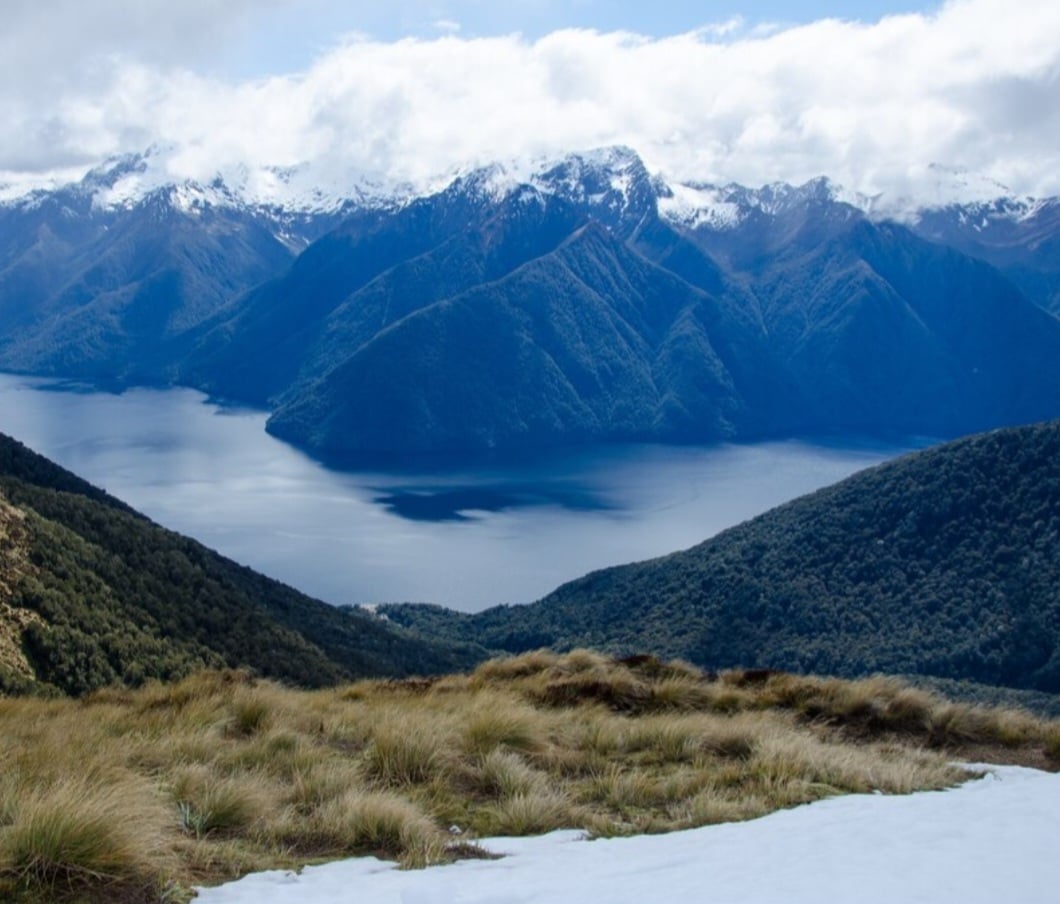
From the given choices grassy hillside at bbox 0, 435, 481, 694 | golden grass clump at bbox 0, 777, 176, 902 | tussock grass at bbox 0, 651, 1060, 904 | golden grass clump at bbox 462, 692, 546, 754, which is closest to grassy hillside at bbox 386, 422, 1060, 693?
grassy hillside at bbox 0, 435, 481, 694

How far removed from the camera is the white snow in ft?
14.9

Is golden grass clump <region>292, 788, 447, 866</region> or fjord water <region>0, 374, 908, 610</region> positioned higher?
fjord water <region>0, 374, 908, 610</region>

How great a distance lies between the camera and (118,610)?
1021 inches

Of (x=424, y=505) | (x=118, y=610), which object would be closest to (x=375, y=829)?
(x=118, y=610)

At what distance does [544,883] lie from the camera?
4.87 metres

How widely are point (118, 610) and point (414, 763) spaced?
2123cm

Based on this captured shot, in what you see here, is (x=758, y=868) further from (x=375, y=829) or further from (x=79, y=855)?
(x=79, y=855)

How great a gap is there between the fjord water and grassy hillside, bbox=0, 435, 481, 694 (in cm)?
5094

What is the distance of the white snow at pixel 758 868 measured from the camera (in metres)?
4.53

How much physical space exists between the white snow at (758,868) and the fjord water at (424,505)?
88.2 m

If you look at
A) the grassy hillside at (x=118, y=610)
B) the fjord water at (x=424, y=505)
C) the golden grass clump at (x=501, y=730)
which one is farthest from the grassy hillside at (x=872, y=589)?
the golden grass clump at (x=501, y=730)

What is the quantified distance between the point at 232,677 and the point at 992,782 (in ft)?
27.3

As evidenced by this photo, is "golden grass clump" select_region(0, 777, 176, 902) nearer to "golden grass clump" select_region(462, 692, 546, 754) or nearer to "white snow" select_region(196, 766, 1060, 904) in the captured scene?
"white snow" select_region(196, 766, 1060, 904)

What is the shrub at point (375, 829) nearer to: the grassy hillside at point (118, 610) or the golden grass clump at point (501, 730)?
the golden grass clump at point (501, 730)
